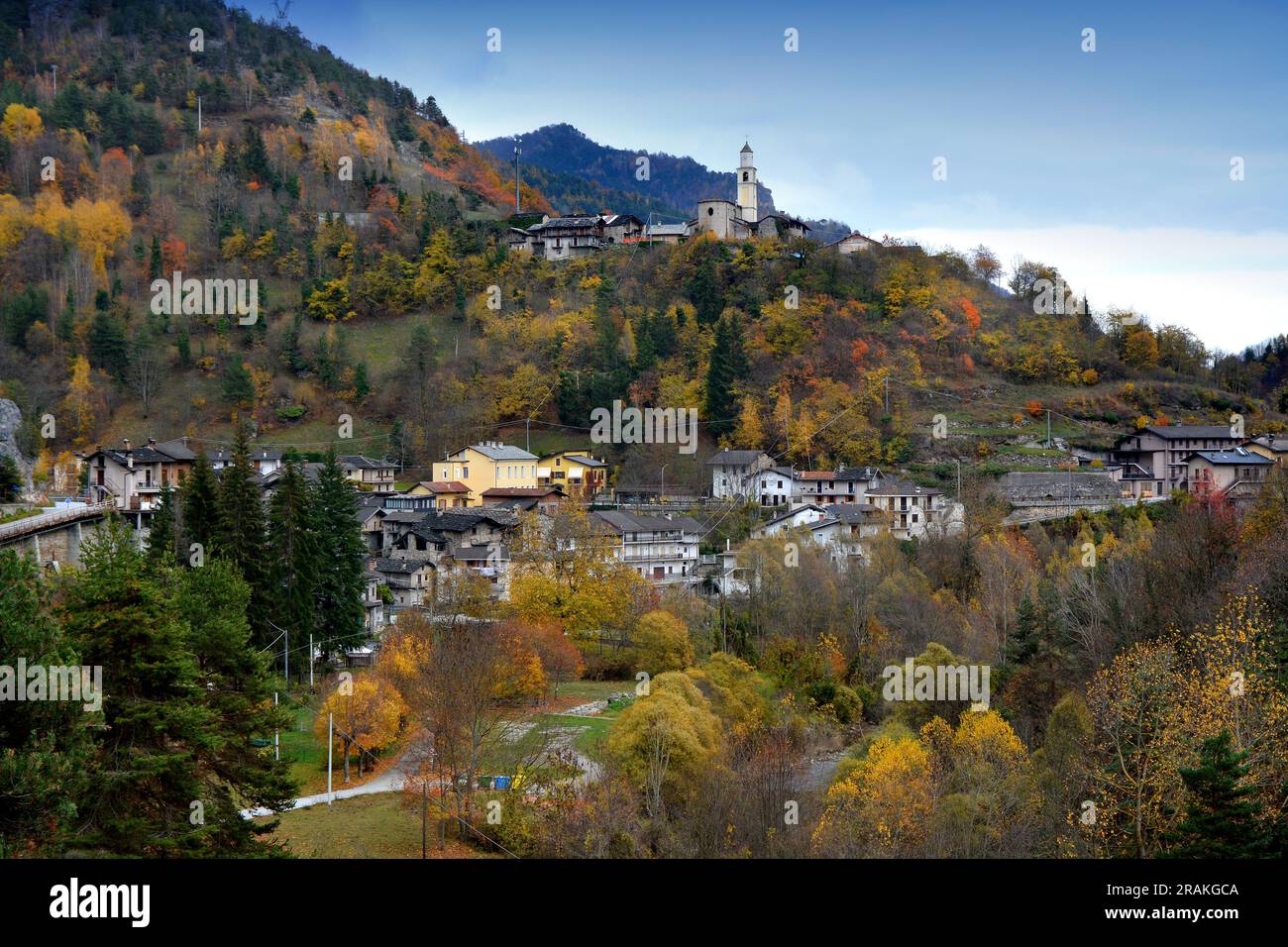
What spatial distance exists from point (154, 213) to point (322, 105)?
84.0ft

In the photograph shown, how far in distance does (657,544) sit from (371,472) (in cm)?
1505

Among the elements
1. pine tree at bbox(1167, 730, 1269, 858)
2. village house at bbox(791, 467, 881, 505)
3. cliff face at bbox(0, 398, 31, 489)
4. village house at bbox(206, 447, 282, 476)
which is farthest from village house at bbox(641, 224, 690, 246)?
pine tree at bbox(1167, 730, 1269, 858)

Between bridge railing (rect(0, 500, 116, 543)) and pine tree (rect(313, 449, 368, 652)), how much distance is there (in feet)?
20.3

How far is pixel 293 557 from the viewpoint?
87.4ft

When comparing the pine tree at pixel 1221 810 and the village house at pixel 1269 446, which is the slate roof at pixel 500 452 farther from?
the pine tree at pixel 1221 810

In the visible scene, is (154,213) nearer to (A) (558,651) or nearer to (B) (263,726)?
(A) (558,651)

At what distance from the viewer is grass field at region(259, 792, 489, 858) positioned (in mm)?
16781

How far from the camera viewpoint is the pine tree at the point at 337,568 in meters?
27.8

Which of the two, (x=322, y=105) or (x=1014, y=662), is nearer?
(x=1014, y=662)

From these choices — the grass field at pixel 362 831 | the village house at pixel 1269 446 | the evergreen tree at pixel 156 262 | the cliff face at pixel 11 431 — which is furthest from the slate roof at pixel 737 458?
the evergreen tree at pixel 156 262

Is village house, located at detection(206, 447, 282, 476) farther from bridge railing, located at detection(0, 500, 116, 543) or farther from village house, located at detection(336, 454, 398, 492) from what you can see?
bridge railing, located at detection(0, 500, 116, 543)

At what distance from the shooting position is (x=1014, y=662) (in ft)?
75.3

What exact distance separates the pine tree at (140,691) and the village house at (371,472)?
3312cm
